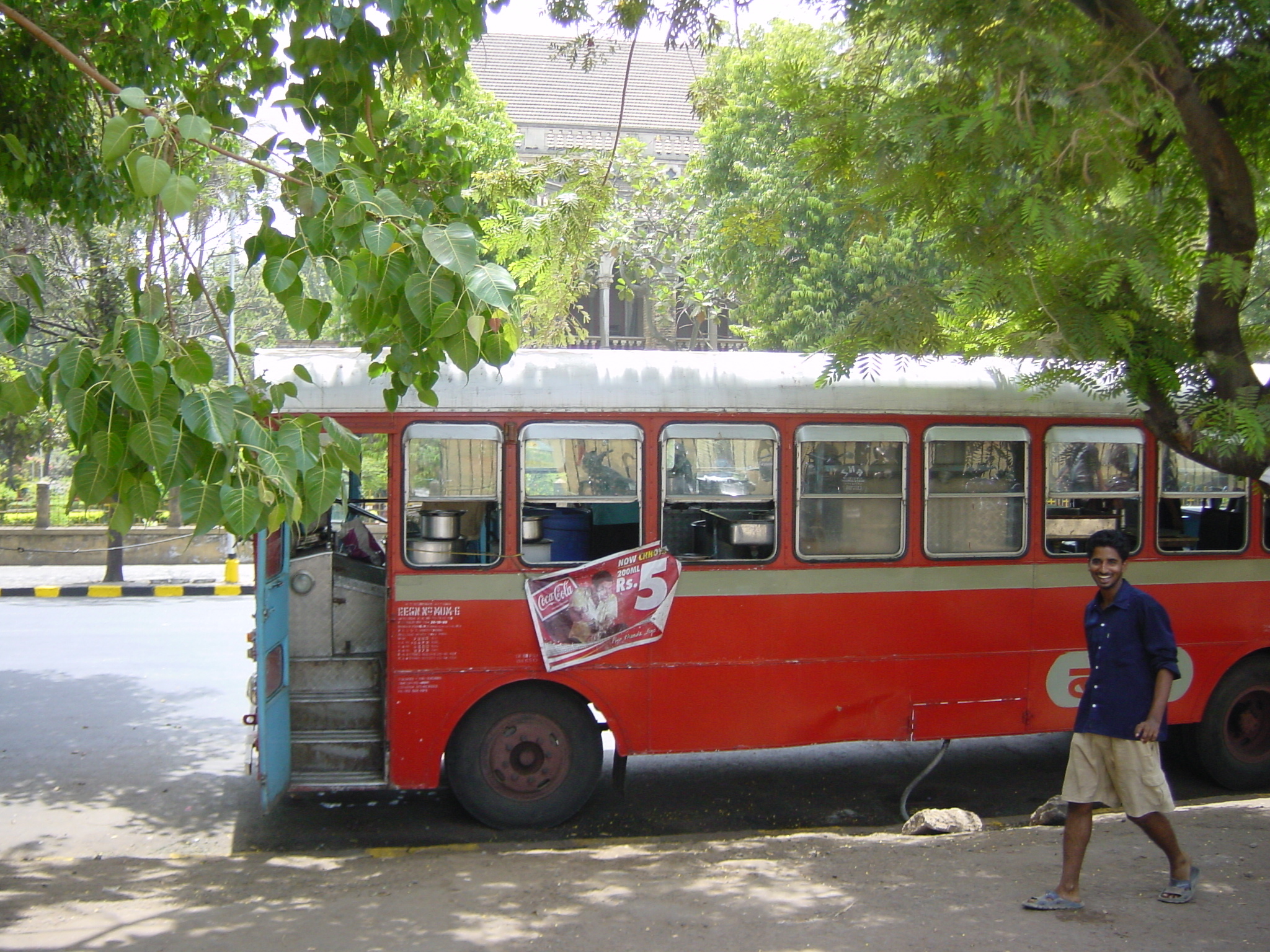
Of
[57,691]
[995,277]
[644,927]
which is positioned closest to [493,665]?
[644,927]

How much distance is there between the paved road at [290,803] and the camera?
6602mm

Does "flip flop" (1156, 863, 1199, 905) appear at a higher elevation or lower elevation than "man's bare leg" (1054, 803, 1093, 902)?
lower

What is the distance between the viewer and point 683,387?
6.54m

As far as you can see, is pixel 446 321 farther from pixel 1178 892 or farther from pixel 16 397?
pixel 1178 892

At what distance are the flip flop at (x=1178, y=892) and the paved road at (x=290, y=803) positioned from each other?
211cm

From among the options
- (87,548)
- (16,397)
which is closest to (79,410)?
(16,397)

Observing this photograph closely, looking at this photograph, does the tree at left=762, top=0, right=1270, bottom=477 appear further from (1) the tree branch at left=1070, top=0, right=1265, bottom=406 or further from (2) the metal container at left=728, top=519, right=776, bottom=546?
(2) the metal container at left=728, top=519, right=776, bottom=546

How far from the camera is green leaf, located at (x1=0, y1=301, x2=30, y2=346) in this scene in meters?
3.20

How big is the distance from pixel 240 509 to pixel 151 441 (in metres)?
0.29

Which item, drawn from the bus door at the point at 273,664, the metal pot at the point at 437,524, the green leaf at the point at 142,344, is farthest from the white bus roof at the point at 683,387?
the green leaf at the point at 142,344

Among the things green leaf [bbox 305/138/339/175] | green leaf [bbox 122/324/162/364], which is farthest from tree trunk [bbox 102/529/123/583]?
green leaf [bbox 122/324/162/364]

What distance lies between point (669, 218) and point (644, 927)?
13536 mm

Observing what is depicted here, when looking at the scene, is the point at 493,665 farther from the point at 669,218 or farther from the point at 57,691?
the point at 669,218

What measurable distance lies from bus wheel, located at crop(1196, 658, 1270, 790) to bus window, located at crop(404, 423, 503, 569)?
190 inches
